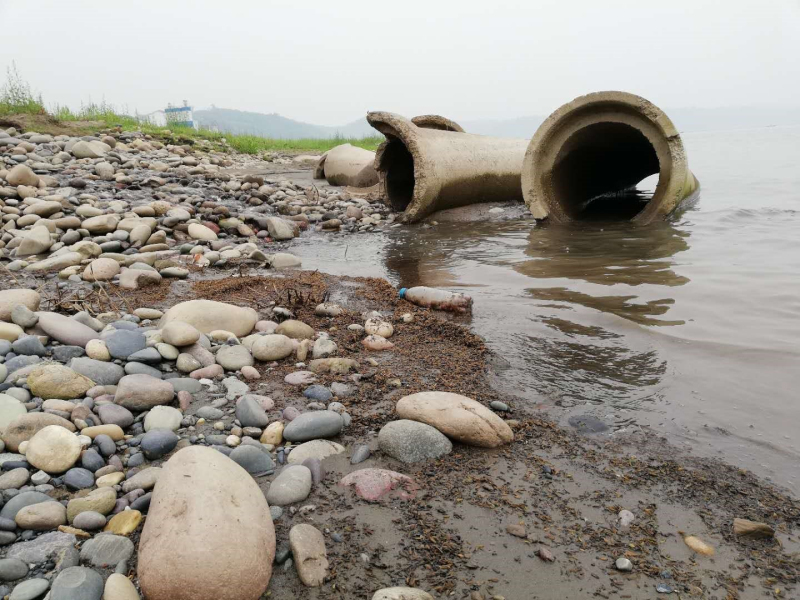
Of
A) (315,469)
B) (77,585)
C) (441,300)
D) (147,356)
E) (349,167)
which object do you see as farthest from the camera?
(349,167)

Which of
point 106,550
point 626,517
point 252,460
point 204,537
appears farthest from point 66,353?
point 626,517

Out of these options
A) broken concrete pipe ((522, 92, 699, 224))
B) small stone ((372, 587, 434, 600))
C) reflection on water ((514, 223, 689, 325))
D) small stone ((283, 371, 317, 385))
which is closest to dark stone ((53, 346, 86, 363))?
small stone ((283, 371, 317, 385))

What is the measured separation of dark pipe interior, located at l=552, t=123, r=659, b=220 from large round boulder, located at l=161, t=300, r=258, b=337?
563 cm

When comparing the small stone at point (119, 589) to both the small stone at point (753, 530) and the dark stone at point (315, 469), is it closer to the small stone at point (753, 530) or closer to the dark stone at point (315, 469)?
the dark stone at point (315, 469)

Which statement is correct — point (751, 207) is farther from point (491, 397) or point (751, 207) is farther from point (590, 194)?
point (491, 397)

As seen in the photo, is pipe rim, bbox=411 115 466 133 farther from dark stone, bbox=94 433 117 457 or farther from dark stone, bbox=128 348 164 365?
dark stone, bbox=94 433 117 457

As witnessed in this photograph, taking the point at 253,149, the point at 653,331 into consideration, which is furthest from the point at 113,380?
the point at 253,149

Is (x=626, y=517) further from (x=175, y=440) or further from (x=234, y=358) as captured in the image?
(x=234, y=358)

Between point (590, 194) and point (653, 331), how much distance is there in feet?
23.0

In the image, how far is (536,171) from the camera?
7.51 m

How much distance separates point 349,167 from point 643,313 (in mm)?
8445

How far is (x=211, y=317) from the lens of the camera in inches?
128

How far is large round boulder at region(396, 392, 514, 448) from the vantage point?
2.17 meters

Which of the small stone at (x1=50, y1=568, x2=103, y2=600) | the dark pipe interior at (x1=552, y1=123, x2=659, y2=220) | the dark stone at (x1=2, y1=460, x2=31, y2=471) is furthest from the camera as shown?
the dark pipe interior at (x1=552, y1=123, x2=659, y2=220)
